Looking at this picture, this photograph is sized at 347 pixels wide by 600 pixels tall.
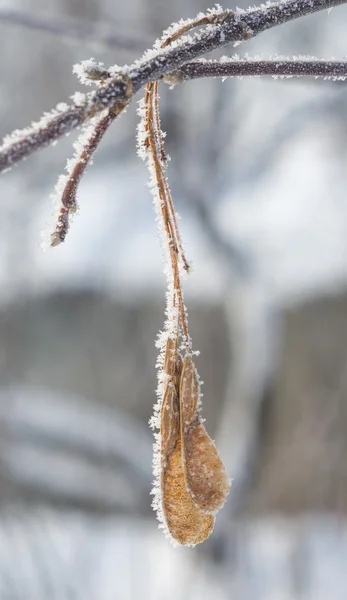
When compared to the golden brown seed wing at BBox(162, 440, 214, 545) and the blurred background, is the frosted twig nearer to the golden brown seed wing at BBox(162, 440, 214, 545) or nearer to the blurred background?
the golden brown seed wing at BBox(162, 440, 214, 545)

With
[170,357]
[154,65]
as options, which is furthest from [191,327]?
[154,65]

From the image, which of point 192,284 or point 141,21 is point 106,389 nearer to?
point 192,284

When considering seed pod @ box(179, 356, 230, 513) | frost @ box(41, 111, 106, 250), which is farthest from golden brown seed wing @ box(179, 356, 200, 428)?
frost @ box(41, 111, 106, 250)

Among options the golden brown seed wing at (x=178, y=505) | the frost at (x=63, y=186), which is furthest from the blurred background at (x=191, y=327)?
the frost at (x=63, y=186)

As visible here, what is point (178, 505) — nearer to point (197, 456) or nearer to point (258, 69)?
point (197, 456)

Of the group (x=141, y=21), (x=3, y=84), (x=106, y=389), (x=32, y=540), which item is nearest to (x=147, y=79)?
(x=32, y=540)

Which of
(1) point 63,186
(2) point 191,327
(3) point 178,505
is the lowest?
(3) point 178,505

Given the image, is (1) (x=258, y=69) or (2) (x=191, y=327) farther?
(2) (x=191, y=327)
